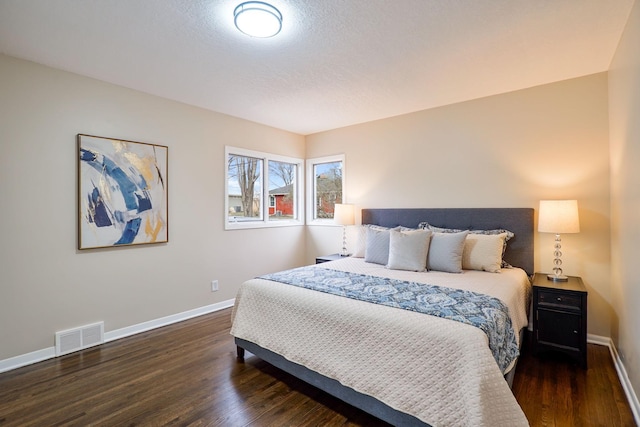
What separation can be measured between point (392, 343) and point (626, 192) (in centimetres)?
204

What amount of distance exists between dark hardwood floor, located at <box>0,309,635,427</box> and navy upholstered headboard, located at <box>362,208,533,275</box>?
0.95 meters

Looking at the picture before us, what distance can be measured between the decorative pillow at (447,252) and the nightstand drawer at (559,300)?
26.2 inches

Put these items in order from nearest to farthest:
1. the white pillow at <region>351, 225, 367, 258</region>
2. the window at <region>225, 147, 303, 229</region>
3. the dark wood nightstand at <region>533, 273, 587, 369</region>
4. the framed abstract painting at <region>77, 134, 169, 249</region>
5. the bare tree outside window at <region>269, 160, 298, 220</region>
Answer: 1. the dark wood nightstand at <region>533, 273, 587, 369</region>
2. the framed abstract painting at <region>77, 134, 169, 249</region>
3. the white pillow at <region>351, 225, 367, 258</region>
4. the window at <region>225, 147, 303, 229</region>
5. the bare tree outside window at <region>269, 160, 298, 220</region>

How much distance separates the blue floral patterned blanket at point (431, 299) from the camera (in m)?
1.78

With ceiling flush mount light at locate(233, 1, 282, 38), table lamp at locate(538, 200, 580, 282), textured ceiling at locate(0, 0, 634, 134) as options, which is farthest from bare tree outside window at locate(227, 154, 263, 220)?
table lamp at locate(538, 200, 580, 282)

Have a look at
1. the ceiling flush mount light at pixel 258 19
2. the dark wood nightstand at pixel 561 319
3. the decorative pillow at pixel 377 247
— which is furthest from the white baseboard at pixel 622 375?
the ceiling flush mount light at pixel 258 19

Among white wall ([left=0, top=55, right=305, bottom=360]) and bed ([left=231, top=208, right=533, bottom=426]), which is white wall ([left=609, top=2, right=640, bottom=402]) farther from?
white wall ([left=0, top=55, right=305, bottom=360])

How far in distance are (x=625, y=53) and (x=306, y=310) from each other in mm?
2845

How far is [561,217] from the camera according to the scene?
2746 mm

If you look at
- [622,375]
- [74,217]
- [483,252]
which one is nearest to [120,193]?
[74,217]

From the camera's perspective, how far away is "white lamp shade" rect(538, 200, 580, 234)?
8.91 ft

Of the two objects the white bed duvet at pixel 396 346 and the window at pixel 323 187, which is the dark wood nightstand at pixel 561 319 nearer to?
the white bed duvet at pixel 396 346

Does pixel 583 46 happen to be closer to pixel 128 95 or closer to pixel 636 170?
pixel 636 170

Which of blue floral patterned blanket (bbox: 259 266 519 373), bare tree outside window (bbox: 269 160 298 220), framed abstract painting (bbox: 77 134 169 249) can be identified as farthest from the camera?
bare tree outside window (bbox: 269 160 298 220)
